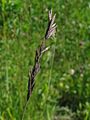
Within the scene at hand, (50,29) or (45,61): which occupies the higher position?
(50,29)

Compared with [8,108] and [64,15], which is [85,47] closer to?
[64,15]

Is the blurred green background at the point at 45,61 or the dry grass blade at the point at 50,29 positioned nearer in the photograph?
the dry grass blade at the point at 50,29

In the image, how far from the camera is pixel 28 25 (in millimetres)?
3232

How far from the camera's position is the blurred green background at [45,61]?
2.62 meters

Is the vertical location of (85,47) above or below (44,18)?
below

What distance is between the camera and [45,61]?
320cm

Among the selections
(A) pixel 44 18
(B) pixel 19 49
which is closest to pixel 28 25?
(A) pixel 44 18

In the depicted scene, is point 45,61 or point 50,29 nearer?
point 50,29

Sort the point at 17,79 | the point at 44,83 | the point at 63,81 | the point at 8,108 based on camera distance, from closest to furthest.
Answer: the point at 8,108 < the point at 17,79 < the point at 44,83 < the point at 63,81

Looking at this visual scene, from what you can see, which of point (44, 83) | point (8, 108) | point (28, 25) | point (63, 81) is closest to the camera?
point (8, 108)

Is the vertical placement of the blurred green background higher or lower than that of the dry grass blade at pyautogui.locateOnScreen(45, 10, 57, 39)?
lower

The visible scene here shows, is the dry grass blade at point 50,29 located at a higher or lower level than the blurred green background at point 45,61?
higher

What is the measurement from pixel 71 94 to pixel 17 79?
92 cm

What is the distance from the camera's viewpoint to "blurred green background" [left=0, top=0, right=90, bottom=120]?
2.62 metres
